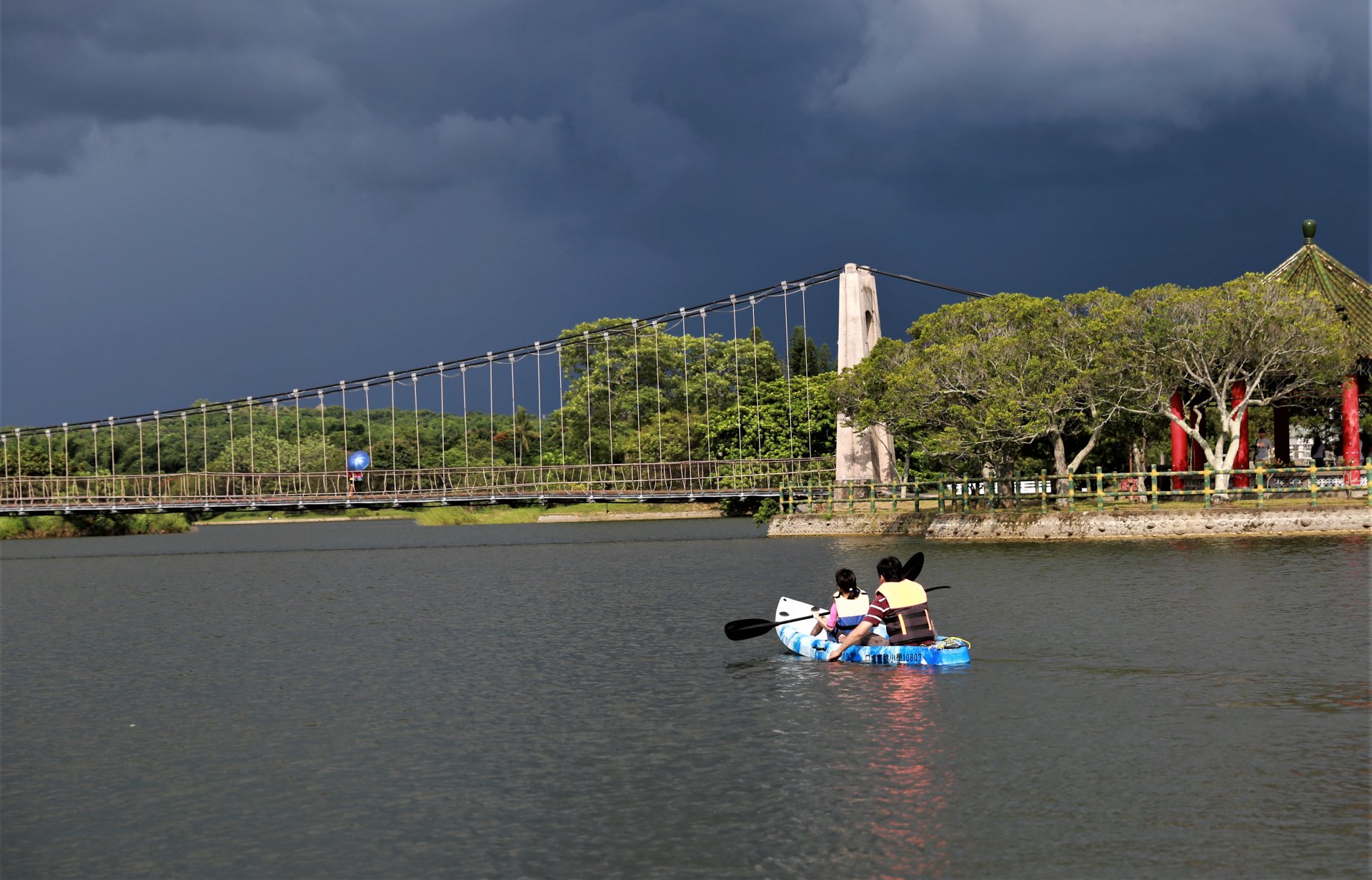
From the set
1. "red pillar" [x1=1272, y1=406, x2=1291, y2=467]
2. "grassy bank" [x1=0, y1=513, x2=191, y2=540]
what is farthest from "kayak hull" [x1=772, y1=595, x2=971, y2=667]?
"grassy bank" [x1=0, y1=513, x2=191, y2=540]

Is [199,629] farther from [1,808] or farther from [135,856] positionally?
[135,856]

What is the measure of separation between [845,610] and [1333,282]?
36478 millimetres

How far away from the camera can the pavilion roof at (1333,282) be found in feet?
154

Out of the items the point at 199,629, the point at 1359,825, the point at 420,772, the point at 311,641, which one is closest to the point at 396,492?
the point at 199,629

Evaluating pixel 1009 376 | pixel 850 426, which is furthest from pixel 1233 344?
pixel 850 426

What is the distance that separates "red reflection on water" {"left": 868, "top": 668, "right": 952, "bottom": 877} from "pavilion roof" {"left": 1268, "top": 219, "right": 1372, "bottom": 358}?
3546cm

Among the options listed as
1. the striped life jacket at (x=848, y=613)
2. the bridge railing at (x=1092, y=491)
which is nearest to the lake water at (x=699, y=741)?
the striped life jacket at (x=848, y=613)

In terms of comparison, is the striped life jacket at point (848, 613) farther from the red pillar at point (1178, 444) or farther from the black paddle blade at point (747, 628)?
the red pillar at point (1178, 444)

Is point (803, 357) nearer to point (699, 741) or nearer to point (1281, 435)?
point (1281, 435)

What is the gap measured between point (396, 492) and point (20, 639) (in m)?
29.8

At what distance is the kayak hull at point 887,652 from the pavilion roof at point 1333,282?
32.2 metres

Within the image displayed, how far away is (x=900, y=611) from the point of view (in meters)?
19.2

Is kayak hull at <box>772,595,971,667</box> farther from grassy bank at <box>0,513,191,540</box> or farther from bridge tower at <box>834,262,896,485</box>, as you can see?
grassy bank at <box>0,513,191,540</box>

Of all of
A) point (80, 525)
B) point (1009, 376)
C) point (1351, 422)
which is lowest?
point (80, 525)
